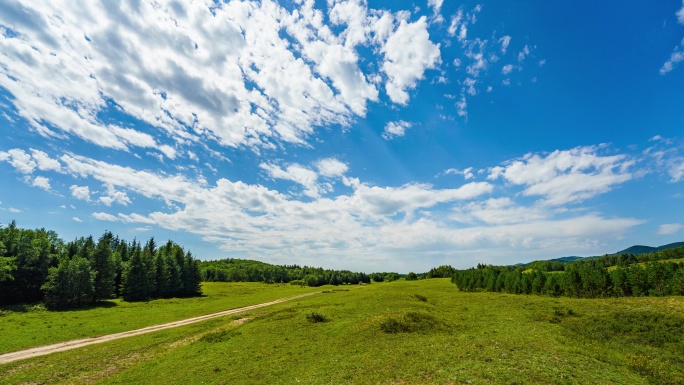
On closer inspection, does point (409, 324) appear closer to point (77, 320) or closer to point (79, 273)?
point (77, 320)

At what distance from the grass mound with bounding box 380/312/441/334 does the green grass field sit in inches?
5.8

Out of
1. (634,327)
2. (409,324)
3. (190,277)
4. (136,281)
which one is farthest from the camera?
(190,277)

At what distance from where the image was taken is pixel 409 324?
1532 inches

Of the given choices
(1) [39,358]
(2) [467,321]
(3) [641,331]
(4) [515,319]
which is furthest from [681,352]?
(1) [39,358]

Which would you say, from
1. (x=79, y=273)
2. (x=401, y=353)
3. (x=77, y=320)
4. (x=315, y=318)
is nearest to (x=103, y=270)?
(x=79, y=273)

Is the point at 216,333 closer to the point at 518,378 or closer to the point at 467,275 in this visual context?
the point at 518,378

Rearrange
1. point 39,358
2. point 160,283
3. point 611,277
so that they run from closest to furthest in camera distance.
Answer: point 39,358 → point 611,277 → point 160,283

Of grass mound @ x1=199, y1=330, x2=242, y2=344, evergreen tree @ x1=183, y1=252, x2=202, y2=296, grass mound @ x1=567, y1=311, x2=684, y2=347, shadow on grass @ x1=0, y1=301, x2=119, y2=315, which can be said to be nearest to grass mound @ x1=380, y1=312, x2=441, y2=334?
grass mound @ x1=567, y1=311, x2=684, y2=347

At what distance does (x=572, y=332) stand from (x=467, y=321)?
12.9m

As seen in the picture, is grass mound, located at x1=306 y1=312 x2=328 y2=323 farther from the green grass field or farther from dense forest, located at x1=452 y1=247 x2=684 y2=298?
dense forest, located at x1=452 y1=247 x2=684 y2=298

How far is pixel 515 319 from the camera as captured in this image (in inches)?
1751

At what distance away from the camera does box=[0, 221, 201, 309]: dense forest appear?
242ft

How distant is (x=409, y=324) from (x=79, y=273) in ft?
277

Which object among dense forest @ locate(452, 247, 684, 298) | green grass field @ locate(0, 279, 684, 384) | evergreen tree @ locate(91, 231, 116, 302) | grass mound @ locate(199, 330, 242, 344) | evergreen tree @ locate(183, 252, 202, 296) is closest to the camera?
green grass field @ locate(0, 279, 684, 384)
